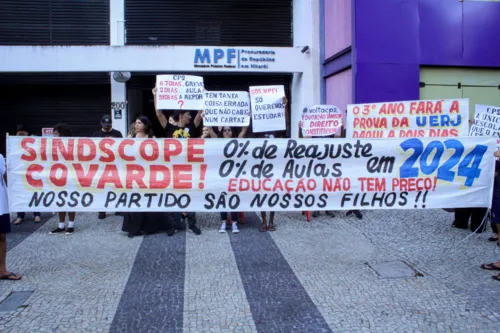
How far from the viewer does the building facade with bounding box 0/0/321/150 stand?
14109mm

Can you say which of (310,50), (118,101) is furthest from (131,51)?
(310,50)

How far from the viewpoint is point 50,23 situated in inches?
577

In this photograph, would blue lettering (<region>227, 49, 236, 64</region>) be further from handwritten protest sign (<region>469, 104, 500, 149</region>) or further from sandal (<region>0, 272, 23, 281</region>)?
sandal (<region>0, 272, 23, 281</region>)

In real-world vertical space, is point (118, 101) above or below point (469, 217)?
above

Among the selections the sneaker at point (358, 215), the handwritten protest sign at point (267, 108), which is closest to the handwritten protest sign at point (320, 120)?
the handwritten protest sign at point (267, 108)

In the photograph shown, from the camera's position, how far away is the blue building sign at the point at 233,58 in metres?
14.2

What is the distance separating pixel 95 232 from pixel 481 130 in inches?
260

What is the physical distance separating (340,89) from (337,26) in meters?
1.75

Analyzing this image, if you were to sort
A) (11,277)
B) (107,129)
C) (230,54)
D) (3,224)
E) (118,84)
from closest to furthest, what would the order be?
(3,224)
(11,277)
(107,129)
(230,54)
(118,84)

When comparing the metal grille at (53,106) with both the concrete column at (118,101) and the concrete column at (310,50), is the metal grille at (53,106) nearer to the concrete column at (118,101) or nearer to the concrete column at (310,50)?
the concrete column at (118,101)

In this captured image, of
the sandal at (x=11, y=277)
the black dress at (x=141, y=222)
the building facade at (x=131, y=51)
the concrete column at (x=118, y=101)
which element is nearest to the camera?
the sandal at (x=11, y=277)

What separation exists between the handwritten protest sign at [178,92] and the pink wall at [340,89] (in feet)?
16.8

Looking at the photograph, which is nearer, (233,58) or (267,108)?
(267,108)

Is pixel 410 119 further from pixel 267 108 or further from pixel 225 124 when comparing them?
pixel 225 124
